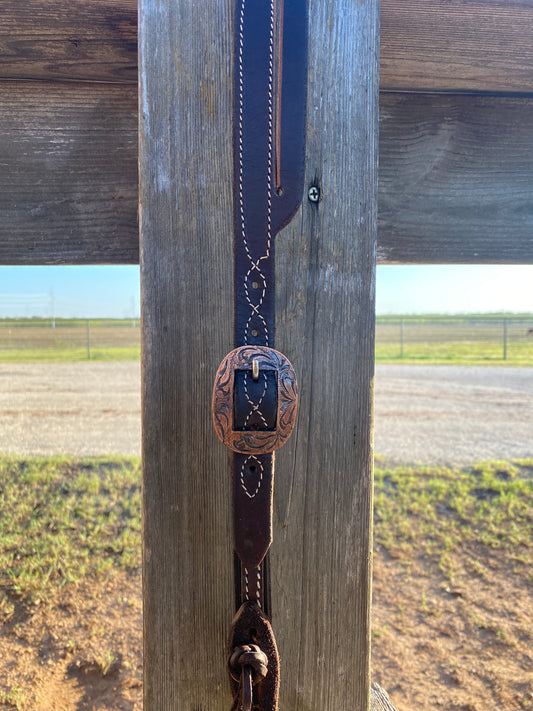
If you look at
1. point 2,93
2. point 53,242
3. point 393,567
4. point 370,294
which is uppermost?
point 2,93

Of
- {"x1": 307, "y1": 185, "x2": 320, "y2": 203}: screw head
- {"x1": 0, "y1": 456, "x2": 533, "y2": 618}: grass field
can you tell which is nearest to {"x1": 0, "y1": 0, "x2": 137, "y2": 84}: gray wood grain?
{"x1": 307, "y1": 185, "x2": 320, "y2": 203}: screw head

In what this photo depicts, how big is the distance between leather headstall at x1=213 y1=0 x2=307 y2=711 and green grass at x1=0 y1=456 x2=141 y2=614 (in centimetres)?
277

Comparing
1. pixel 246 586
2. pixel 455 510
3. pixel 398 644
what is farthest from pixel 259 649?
pixel 455 510

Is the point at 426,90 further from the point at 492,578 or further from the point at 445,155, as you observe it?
the point at 492,578

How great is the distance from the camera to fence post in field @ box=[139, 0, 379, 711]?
88cm

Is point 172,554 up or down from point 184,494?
down

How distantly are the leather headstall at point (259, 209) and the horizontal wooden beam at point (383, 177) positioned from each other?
1.13 ft

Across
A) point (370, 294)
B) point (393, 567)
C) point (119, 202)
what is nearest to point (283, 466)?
point (370, 294)

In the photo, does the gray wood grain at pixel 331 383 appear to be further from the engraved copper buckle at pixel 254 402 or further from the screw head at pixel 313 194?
the engraved copper buckle at pixel 254 402

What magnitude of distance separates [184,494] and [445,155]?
933mm

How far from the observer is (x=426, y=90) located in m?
1.15

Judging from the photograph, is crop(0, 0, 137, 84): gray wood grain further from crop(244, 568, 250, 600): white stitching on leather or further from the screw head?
crop(244, 568, 250, 600): white stitching on leather

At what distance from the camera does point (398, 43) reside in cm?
109

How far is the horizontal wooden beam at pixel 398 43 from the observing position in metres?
1.04
